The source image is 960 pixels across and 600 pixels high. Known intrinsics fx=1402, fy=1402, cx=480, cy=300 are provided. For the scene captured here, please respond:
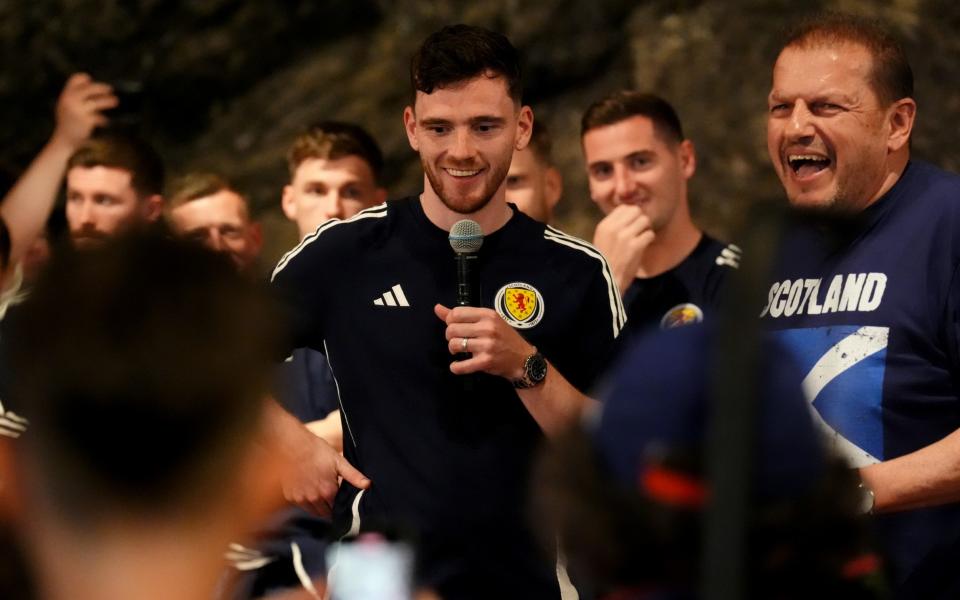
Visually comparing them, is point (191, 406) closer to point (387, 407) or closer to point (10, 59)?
point (387, 407)

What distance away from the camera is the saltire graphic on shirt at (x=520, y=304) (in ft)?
10.7

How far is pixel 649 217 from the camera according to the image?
4.71 meters

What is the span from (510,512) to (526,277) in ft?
1.82

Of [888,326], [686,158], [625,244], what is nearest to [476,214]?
[888,326]

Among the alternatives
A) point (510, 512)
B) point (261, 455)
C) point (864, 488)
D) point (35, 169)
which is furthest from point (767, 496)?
point (35, 169)

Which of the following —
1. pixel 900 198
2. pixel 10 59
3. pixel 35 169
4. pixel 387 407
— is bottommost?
pixel 387 407

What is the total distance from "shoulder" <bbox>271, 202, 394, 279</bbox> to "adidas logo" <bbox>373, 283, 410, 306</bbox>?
0.16m

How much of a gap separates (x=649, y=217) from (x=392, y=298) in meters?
1.60

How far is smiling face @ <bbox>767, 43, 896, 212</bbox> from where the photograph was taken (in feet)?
11.2

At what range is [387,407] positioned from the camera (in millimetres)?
3260

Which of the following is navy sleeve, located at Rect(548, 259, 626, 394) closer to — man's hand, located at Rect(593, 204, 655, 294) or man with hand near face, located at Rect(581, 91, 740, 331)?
man with hand near face, located at Rect(581, 91, 740, 331)

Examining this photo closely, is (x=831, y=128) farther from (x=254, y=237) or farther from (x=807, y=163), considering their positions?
(x=254, y=237)

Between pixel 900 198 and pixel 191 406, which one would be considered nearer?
pixel 191 406

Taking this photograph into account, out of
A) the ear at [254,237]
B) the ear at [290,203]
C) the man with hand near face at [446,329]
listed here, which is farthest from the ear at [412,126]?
the ear at [254,237]
